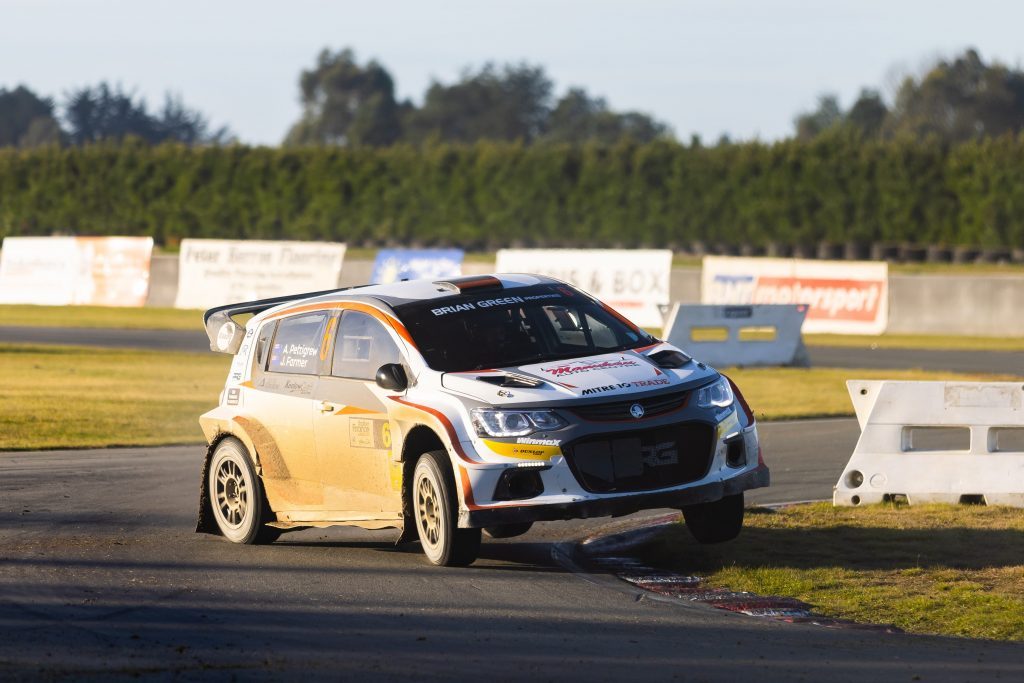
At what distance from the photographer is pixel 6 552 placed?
9.83m

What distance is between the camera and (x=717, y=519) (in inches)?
385

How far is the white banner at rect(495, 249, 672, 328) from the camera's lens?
31.1 meters

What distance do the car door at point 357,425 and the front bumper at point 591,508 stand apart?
Answer: 31.3 inches

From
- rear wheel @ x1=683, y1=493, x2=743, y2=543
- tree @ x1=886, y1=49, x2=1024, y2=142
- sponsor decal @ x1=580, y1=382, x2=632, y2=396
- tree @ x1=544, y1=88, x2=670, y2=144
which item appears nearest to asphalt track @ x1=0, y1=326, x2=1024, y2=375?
rear wheel @ x1=683, y1=493, x2=743, y2=543

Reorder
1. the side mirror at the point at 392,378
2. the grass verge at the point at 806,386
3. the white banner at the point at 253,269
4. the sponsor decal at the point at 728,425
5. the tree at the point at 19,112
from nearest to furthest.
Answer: the sponsor decal at the point at 728,425
the side mirror at the point at 392,378
the grass verge at the point at 806,386
the white banner at the point at 253,269
the tree at the point at 19,112

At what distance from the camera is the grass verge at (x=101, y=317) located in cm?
3438

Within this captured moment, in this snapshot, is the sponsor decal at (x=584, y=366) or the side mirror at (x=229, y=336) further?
the side mirror at (x=229, y=336)

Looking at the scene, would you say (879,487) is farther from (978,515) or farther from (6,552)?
(6,552)

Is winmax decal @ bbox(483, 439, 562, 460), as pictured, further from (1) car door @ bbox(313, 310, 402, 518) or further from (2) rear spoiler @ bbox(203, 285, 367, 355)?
(2) rear spoiler @ bbox(203, 285, 367, 355)

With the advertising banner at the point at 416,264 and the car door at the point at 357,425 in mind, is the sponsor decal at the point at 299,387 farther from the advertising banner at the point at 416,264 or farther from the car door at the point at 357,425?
the advertising banner at the point at 416,264

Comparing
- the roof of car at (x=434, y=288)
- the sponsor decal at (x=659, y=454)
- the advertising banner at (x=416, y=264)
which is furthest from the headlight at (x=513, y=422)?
the advertising banner at (x=416, y=264)

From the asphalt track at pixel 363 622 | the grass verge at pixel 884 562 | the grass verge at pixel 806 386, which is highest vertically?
the grass verge at pixel 806 386

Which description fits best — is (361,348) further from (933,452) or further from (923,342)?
(923,342)

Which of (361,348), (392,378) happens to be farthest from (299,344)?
(392,378)
